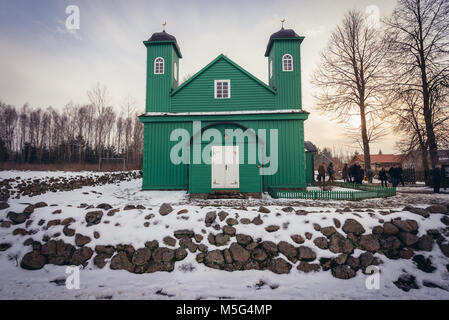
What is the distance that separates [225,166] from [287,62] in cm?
859

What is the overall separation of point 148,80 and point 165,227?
470 inches

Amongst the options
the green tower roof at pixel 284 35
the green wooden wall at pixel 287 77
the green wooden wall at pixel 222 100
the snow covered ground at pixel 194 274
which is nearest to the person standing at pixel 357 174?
the green wooden wall at pixel 287 77

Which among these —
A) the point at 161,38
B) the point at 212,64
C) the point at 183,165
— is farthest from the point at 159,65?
the point at 183,165

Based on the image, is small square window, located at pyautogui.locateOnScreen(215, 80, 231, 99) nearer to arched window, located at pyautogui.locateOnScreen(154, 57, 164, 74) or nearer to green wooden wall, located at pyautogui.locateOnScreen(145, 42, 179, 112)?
green wooden wall, located at pyautogui.locateOnScreen(145, 42, 179, 112)

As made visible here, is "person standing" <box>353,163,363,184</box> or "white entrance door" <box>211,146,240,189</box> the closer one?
"white entrance door" <box>211,146,240,189</box>

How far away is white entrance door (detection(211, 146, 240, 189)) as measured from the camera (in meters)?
11.1

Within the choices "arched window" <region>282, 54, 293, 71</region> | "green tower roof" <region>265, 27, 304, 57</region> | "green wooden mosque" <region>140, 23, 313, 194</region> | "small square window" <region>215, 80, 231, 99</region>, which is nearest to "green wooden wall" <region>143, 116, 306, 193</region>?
"green wooden mosque" <region>140, 23, 313, 194</region>

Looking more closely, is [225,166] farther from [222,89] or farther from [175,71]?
[175,71]

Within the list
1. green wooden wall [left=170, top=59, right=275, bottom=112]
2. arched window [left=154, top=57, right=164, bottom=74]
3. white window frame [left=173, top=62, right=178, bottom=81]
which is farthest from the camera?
white window frame [left=173, top=62, right=178, bottom=81]

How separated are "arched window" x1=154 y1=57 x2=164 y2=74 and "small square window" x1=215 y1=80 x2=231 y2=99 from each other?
4087 millimetres

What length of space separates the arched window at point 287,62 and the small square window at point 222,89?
3.95m

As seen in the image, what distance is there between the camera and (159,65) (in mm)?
14133
